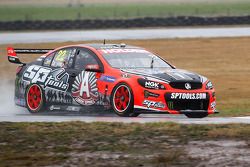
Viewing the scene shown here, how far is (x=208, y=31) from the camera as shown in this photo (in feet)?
130

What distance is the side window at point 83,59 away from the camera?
14648 mm

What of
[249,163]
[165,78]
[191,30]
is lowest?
[249,163]

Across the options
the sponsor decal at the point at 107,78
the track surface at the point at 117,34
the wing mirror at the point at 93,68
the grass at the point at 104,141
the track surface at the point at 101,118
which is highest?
the track surface at the point at 117,34

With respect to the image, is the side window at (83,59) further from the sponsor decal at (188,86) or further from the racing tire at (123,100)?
the sponsor decal at (188,86)

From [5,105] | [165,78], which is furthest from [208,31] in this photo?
[165,78]

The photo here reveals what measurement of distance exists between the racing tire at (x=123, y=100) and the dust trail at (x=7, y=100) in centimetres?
245

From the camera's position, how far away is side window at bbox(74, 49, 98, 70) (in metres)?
14.6

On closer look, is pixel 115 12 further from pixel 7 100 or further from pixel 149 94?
pixel 149 94

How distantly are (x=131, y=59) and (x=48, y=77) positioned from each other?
1.65 metres

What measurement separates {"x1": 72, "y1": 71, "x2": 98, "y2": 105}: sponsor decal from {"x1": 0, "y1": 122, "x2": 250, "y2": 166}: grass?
9.42 ft

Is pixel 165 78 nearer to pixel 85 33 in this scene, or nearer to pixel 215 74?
pixel 215 74

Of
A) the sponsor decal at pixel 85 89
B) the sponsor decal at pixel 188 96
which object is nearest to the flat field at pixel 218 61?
the sponsor decal at pixel 188 96

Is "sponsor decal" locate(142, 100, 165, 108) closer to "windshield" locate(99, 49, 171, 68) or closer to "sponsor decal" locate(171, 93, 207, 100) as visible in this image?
"sponsor decal" locate(171, 93, 207, 100)

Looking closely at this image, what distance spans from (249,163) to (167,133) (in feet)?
6.74
